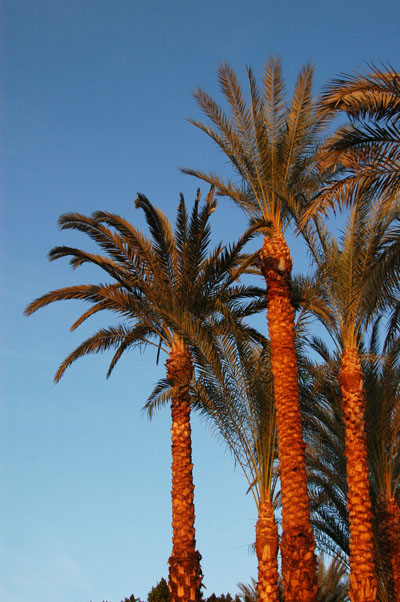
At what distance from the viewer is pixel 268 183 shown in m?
16.6

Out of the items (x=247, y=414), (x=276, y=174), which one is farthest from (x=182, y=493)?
(x=276, y=174)

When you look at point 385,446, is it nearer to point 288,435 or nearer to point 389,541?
point 389,541

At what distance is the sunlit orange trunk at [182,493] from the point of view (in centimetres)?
1527

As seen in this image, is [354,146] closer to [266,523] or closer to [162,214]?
[162,214]

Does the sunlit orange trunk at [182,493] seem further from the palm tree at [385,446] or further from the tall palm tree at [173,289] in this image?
the palm tree at [385,446]

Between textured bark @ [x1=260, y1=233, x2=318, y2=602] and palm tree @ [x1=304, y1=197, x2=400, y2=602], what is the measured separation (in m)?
1.05

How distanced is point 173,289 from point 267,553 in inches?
247

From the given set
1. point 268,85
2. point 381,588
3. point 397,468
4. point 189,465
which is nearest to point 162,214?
point 268,85

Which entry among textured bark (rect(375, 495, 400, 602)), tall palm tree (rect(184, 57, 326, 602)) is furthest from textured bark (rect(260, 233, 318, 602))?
textured bark (rect(375, 495, 400, 602))

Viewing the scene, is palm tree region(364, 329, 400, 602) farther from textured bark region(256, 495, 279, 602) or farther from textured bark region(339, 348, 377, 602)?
textured bark region(256, 495, 279, 602)

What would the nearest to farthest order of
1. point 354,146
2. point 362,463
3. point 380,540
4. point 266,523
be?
point 354,146 < point 362,463 < point 266,523 < point 380,540

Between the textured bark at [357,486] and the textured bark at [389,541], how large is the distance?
271 cm

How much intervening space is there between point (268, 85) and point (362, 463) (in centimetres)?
887

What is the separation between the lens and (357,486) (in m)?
15.2
